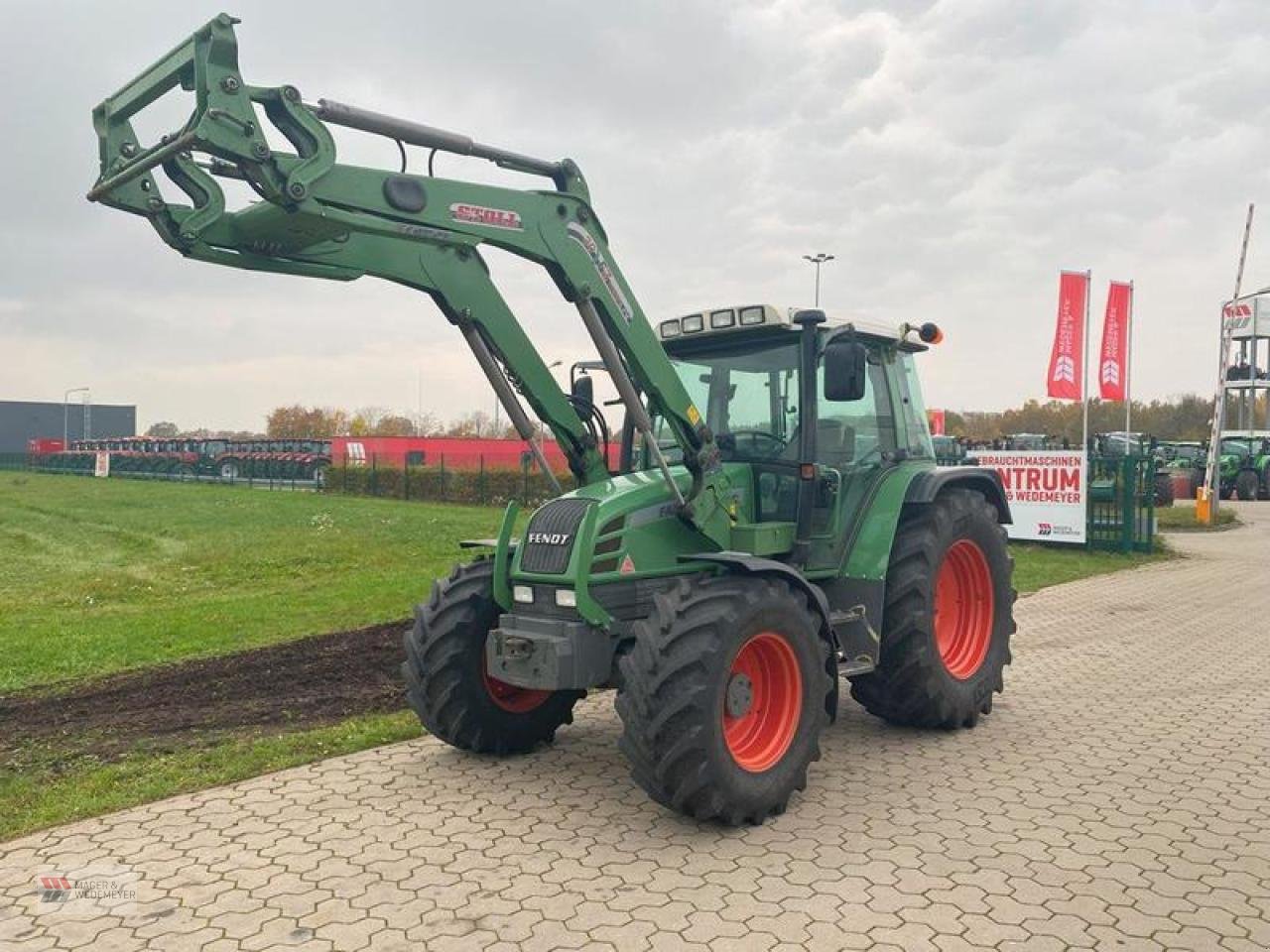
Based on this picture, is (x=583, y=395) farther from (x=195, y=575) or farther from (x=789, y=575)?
(x=195, y=575)

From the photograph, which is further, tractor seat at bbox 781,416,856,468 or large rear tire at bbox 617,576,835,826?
tractor seat at bbox 781,416,856,468

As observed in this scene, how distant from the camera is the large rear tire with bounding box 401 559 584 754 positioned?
5.71 metres

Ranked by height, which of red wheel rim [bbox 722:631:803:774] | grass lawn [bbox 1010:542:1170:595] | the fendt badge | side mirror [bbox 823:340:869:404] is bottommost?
grass lawn [bbox 1010:542:1170:595]

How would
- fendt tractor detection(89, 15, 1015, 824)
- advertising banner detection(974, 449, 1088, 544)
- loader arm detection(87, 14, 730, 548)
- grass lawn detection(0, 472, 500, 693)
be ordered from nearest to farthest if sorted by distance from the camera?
1. loader arm detection(87, 14, 730, 548)
2. fendt tractor detection(89, 15, 1015, 824)
3. grass lawn detection(0, 472, 500, 693)
4. advertising banner detection(974, 449, 1088, 544)

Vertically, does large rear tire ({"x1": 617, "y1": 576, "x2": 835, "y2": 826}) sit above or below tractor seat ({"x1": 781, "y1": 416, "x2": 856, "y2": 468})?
below

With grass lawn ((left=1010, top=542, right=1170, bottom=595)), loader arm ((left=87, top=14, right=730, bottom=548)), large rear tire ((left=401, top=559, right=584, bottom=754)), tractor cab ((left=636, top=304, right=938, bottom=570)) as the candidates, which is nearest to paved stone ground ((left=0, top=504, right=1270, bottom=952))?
large rear tire ((left=401, top=559, right=584, bottom=754))

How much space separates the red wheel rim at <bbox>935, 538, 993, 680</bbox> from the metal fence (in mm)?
11530

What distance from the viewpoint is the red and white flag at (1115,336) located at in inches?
840

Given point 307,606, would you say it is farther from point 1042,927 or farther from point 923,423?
point 1042,927

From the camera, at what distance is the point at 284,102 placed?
4.32 metres

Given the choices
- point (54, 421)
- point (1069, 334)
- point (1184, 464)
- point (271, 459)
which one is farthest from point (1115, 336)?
point (54, 421)

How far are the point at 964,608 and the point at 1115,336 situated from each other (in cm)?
1652

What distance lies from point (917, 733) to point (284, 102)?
5.02 meters

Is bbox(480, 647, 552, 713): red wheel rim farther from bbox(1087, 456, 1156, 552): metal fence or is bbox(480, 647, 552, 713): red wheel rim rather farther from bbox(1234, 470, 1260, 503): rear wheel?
bbox(1234, 470, 1260, 503): rear wheel
